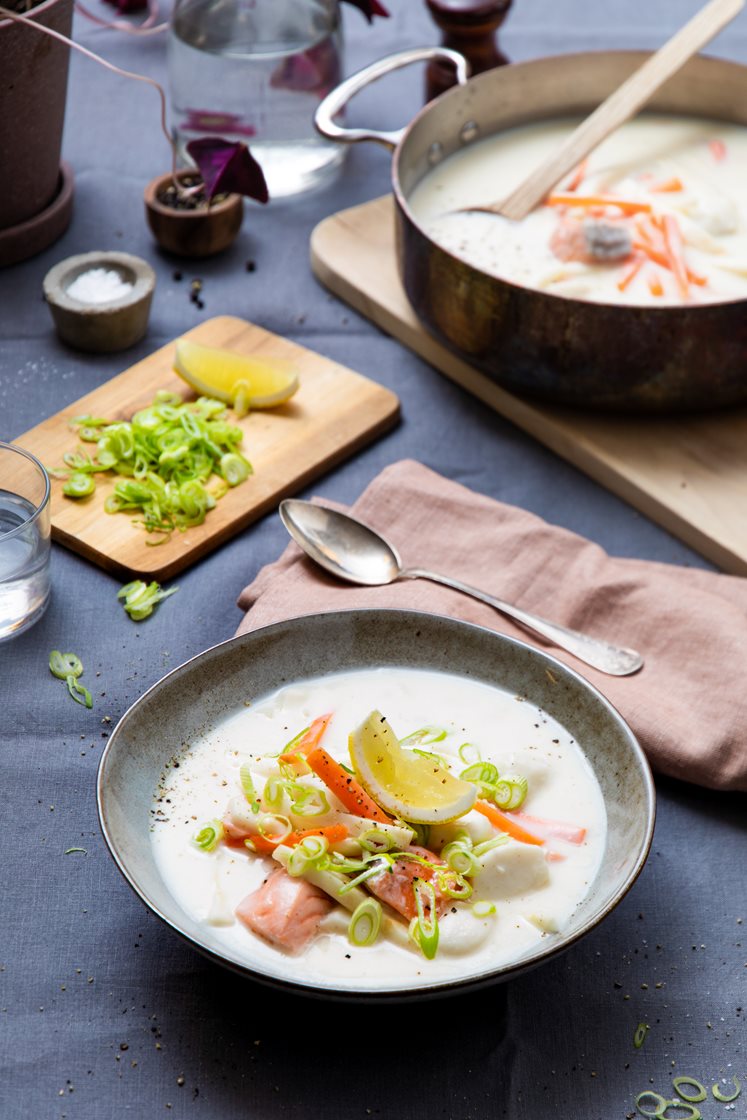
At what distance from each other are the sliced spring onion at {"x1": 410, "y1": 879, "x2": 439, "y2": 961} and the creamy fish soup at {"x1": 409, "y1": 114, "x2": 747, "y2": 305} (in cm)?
95

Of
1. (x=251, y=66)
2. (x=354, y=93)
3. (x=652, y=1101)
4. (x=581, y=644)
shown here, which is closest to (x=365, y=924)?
(x=652, y=1101)

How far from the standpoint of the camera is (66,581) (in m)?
1.65

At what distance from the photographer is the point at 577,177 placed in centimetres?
212

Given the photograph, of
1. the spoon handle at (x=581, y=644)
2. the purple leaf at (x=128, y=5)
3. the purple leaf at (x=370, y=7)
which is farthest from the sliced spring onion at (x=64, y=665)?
the purple leaf at (x=128, y=5)

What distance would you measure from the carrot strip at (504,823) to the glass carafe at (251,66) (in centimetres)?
144

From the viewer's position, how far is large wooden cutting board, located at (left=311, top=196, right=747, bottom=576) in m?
1.72

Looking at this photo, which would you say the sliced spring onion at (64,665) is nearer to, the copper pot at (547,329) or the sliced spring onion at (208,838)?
the sliced spring onion at (208,838)

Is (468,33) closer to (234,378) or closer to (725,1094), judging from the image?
(234,378)

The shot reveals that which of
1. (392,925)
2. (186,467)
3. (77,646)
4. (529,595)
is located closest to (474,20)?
(186,467)

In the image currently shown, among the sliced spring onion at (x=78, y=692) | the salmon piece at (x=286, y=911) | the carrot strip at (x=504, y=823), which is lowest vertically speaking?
the sliced spring onion at (x=78, y=692)

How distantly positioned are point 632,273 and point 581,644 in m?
0.68

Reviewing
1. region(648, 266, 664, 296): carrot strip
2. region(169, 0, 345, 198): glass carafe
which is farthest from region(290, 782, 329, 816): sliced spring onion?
region(169, 0, 345, 198): glass carafe

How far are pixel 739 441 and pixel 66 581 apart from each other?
943 mm

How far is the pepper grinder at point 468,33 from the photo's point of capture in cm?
229
